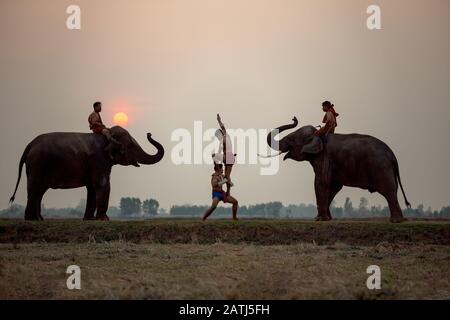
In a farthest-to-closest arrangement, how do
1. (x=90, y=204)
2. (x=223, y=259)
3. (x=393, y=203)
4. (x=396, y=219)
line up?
(x=90, y=204) → (x=393, y=203) → (x=396, y=219) → (x=223, y=259)

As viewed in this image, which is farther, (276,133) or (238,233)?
(276,133)

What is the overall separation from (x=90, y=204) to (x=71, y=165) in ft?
5.01

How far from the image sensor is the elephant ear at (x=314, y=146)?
24.5 m

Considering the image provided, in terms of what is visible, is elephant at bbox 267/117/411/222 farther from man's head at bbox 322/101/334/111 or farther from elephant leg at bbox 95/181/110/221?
elephant leg at bbox 95/181/110/221

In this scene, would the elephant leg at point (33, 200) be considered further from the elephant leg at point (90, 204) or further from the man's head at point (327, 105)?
the man's head at point (327, 105)

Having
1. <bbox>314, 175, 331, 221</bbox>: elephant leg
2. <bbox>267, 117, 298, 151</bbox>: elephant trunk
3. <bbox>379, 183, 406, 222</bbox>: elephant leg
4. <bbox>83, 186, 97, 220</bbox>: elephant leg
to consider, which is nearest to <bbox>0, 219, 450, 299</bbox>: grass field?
<bbox>379, 183, 406, 222</bbox>: elephant leg

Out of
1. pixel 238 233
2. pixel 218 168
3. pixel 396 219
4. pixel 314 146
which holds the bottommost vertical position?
pixel 238 233

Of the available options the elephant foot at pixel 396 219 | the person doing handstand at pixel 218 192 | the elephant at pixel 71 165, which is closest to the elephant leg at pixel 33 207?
the elephant at pixel 71 165

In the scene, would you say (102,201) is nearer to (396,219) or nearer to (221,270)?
(396,219)

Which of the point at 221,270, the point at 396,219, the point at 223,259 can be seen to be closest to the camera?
the point at 221,270

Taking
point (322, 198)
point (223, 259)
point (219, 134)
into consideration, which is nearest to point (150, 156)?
point (219, 134)

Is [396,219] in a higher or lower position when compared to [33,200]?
lower

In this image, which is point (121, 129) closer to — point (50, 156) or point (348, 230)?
point (50, 156)

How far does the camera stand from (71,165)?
24.6 meters
